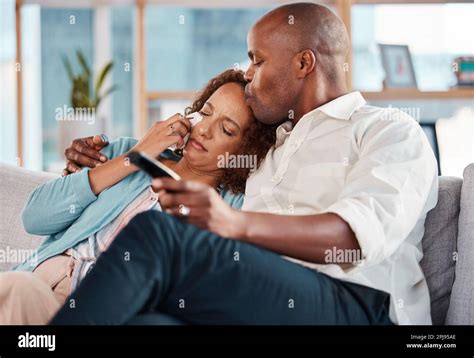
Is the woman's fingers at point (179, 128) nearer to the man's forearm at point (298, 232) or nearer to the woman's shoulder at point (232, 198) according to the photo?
the woman's shoulder at point (232, 198)

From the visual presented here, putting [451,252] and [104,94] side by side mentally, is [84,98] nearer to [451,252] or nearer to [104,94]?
[104,94]

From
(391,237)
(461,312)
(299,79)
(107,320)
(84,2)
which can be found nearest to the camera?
(107,320)

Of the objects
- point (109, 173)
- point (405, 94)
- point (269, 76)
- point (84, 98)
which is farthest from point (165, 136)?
point (84, 98)

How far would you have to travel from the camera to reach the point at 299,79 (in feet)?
5.06

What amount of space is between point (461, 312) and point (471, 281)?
0.06 metres

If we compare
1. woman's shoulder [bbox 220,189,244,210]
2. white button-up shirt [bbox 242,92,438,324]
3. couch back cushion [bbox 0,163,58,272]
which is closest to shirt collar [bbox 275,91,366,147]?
white button-up shirt [bbox 242,92,438,324]

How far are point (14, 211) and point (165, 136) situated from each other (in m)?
0.45

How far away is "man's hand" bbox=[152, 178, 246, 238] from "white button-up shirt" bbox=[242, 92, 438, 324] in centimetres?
18

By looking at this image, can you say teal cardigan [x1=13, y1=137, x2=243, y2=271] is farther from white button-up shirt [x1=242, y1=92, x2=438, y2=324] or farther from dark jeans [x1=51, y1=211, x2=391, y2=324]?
dark jeans [x1=51, y1=211, x2=391, y2=324]

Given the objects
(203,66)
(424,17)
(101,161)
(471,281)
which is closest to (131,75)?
(203,66)

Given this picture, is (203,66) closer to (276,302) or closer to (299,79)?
(299,79)

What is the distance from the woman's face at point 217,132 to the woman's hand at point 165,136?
0.08 ft

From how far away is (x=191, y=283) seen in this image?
119 cm

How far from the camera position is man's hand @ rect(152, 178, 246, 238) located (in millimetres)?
1182
